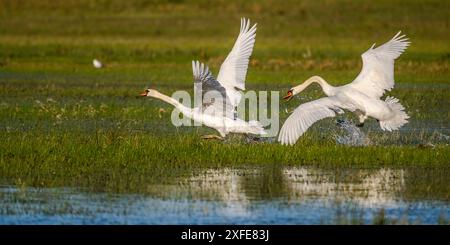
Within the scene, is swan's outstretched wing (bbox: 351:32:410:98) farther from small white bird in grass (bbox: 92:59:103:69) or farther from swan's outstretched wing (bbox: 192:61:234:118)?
small white bird in grass (bbox: 92:59:103:69)

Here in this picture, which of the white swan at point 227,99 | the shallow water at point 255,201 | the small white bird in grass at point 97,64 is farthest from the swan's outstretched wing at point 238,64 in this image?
the small white bird in grass at point 97,64

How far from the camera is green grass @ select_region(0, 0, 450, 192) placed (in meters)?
15.9

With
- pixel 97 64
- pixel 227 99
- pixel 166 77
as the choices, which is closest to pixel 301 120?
pixel 227 99

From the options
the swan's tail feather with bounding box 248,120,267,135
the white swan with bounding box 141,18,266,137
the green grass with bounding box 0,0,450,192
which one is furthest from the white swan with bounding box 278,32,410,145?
the white swan with bounding box 141,18,266,137

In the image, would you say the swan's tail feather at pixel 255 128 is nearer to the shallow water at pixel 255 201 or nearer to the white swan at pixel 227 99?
the white swan at pixel 227 99

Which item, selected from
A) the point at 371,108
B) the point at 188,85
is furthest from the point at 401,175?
the point at 188,85

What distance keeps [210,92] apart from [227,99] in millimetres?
625

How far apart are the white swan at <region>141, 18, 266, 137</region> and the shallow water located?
2104mm

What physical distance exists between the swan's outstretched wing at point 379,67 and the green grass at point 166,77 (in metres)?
0.95

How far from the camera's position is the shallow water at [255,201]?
1202 centimetres

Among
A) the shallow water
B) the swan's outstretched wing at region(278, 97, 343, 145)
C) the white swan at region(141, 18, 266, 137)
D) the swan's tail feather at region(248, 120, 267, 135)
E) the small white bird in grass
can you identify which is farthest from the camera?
the small white bird in grass

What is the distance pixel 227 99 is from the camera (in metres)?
17.2

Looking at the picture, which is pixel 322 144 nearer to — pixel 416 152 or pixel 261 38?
pixel 416 152

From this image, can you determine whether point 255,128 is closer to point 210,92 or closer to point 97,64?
point 210,92
